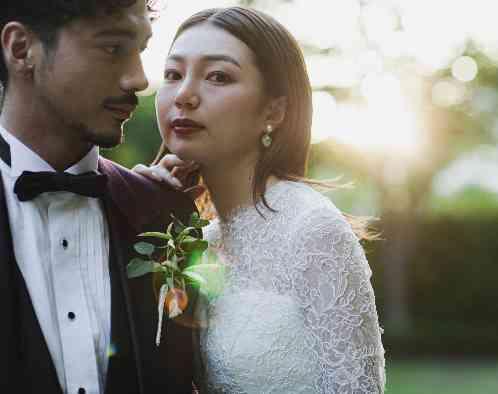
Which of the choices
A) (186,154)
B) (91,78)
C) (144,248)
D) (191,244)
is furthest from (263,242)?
(91,78)

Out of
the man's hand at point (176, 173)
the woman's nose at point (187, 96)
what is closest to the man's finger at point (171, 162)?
the man's hand at point (176, 173)

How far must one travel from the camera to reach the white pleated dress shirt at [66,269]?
2.69 metres

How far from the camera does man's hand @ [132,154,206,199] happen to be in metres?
3.39

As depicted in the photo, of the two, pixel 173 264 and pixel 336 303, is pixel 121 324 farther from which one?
pixel 336 303

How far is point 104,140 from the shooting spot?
9.56 feet

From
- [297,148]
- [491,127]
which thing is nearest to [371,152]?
[491,127]

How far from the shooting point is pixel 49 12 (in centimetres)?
292

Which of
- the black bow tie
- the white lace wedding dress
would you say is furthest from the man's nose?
the white lace wedding dress

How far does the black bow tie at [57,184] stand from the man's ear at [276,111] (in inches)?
38.4

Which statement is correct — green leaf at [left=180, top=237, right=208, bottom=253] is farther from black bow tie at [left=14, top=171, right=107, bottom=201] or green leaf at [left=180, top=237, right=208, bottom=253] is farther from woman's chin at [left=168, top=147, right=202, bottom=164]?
woman's chin at [left=168, top=147, right=202, bottom=164]

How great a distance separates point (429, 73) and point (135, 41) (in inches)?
588

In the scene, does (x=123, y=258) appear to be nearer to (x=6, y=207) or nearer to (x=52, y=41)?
(x=6, y=207)

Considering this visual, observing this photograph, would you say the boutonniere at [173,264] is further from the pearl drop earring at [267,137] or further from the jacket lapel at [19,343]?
the pearl drop earring at [267,137]

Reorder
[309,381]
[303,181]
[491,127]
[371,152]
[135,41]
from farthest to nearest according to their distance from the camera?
1. [491,127]
2. [371,152]
3. [303,181]
4. [309,381]
5. [135,41]
